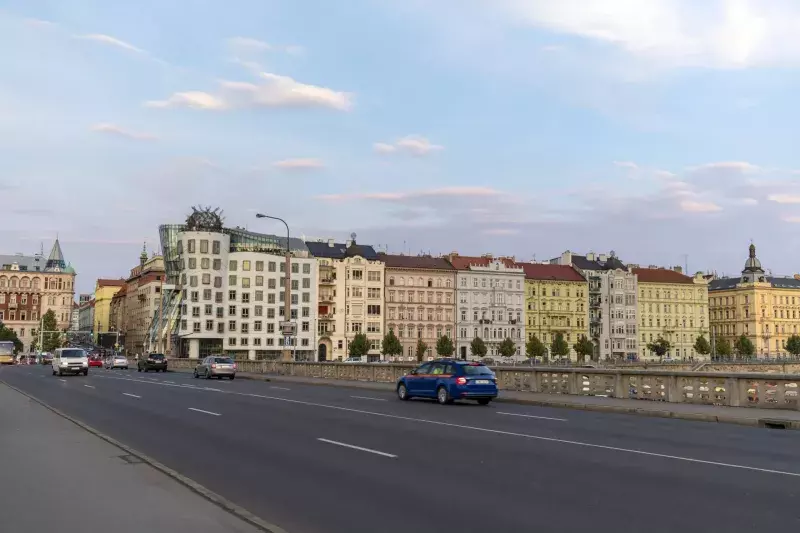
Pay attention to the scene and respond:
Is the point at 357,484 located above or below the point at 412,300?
below

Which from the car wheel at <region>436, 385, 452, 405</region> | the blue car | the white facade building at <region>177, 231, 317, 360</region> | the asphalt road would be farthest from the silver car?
the white facade building at <region>177, 231, 317, 360</region>

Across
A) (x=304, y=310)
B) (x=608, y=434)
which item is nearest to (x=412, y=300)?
(x=304, y=310)

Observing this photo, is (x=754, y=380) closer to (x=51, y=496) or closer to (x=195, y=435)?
(x=195, y=435)

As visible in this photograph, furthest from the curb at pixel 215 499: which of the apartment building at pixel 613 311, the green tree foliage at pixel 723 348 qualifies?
the green tree foliage at pixel 723 348

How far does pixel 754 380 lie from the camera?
2369 cm

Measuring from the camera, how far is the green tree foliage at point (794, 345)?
154m

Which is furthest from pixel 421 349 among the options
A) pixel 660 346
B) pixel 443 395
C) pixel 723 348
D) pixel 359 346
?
pixel 443 395

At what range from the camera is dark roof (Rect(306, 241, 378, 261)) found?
13238cm

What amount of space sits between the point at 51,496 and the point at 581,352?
127 metres

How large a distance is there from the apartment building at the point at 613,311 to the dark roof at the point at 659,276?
4.65 meters

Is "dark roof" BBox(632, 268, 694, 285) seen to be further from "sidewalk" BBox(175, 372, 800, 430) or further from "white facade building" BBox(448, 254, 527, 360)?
"sidewalk" BBox(175, 372, 800, 430)

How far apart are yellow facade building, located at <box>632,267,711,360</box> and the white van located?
112921mm

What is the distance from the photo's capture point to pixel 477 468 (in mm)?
11891

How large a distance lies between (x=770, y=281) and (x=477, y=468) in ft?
570
